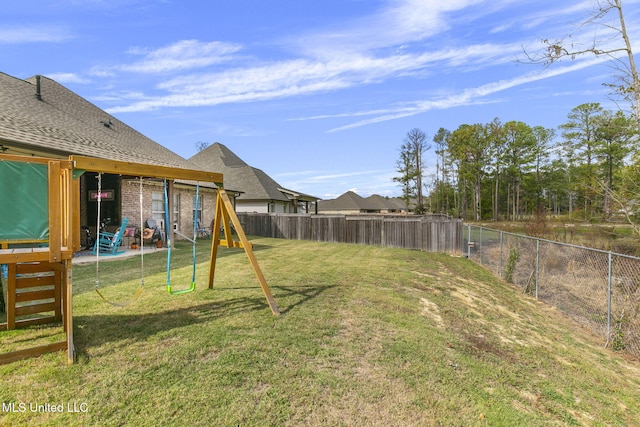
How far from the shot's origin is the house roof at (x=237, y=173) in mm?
21938

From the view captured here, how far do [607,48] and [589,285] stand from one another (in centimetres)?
632

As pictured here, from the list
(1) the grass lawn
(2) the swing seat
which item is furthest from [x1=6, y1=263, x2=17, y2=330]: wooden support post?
(2) the swing seat

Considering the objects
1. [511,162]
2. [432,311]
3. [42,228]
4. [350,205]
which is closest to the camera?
[42,228]

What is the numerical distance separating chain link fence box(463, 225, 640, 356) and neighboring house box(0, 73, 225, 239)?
12.3 meters

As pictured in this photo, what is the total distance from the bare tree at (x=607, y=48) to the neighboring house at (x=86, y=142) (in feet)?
41.1

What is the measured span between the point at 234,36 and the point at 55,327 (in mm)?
9489

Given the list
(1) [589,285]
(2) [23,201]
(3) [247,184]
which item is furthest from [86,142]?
(1) [589,285]

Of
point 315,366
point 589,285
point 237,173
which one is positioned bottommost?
point 589,285

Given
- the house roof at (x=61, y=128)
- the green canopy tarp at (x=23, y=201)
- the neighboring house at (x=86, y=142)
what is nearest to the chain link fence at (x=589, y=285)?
the green canopy tarp at (x=23, y=201)

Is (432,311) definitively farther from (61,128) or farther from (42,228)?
(61,128)

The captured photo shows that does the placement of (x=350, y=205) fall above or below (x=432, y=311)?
above

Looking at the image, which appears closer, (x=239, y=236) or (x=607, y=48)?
(x=239, y=236)

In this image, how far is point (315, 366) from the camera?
10.2 feet

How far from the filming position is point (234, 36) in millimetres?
10102
